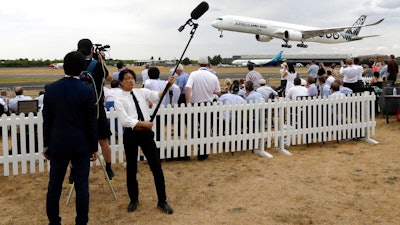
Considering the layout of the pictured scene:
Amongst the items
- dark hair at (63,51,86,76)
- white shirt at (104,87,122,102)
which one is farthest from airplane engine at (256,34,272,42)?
dark hair at (63,51,86,76)

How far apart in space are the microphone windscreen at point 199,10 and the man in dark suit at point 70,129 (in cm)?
Answer: 166

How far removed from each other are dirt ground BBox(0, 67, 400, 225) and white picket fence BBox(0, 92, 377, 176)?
31 cm

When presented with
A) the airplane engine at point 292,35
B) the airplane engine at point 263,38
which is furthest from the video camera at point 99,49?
the airplane engine at point 263,38

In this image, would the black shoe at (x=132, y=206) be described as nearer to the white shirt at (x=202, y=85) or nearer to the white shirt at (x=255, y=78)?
the white shirt at (x=202, y=85)

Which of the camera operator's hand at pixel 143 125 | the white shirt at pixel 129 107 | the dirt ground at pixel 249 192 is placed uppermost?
the white shirt at pixel 129 107

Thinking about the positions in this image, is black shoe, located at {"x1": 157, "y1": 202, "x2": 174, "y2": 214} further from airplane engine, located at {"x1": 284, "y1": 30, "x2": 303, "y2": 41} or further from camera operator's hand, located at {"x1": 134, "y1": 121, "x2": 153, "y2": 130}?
airplane engine, located at {"x1": 284, "y1": 30, "x2": 303, "y2": 41}

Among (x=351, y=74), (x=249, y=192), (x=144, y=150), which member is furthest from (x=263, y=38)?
(x=144, y=150)

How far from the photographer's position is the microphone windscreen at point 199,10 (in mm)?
5200

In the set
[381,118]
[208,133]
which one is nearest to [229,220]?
[208,133]

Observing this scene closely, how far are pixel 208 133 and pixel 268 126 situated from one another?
1369 millimetres

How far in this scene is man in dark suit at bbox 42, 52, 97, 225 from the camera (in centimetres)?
411

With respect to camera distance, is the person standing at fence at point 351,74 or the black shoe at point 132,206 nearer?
the black shoe at point 132,206

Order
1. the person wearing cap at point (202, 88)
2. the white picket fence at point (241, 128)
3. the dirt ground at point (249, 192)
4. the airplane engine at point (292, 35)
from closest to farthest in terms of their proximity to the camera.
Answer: the dirt ground at point (249, 192)
the white picket fence at point (241, 128)
the person wearing cap at point (202, 88)
the airplane engine at point (292, 35)

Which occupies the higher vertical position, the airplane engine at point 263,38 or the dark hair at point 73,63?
the airplane engine at point 263,38
